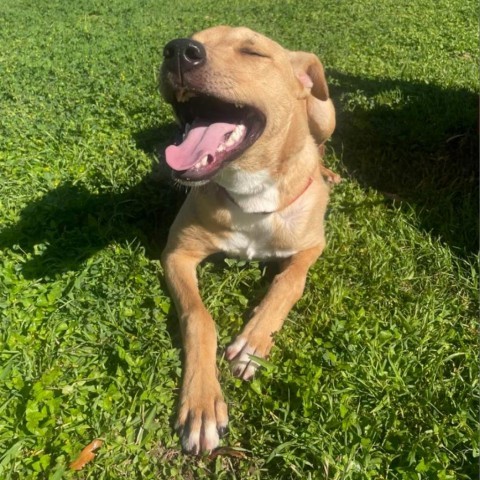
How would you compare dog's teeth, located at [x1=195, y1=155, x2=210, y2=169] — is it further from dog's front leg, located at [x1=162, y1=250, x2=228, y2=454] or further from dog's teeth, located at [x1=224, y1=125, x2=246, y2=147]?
dog's front leg, located at [x1=162, y1=250, x2=228, y2=454]

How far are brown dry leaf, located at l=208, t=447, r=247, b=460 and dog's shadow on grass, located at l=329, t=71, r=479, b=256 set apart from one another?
7.25 ft

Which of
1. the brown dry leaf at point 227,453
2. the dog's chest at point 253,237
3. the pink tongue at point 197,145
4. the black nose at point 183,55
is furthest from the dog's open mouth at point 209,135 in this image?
the brown dry leaf at point 227,453

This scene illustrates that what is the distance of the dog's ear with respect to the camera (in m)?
3.31

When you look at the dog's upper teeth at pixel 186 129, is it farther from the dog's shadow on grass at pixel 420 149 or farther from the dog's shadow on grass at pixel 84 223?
the dog's shadow on grass at pixel 420 149

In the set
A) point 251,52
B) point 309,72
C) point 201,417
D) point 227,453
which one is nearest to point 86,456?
point 201,417

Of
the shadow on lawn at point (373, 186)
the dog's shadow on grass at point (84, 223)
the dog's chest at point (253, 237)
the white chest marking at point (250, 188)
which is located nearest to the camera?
the white chest marking at point (250, 188)

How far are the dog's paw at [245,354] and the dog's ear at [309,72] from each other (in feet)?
5.82

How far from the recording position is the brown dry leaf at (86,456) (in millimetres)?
2219

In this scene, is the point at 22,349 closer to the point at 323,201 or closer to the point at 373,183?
the point at 323,201

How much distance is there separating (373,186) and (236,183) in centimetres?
177

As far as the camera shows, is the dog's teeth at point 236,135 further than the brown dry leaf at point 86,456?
Yes

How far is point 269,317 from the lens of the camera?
115 inches

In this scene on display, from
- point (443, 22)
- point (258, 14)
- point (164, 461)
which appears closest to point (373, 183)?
point (164, 461)

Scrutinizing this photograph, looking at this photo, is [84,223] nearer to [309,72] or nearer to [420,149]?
[309,72]
